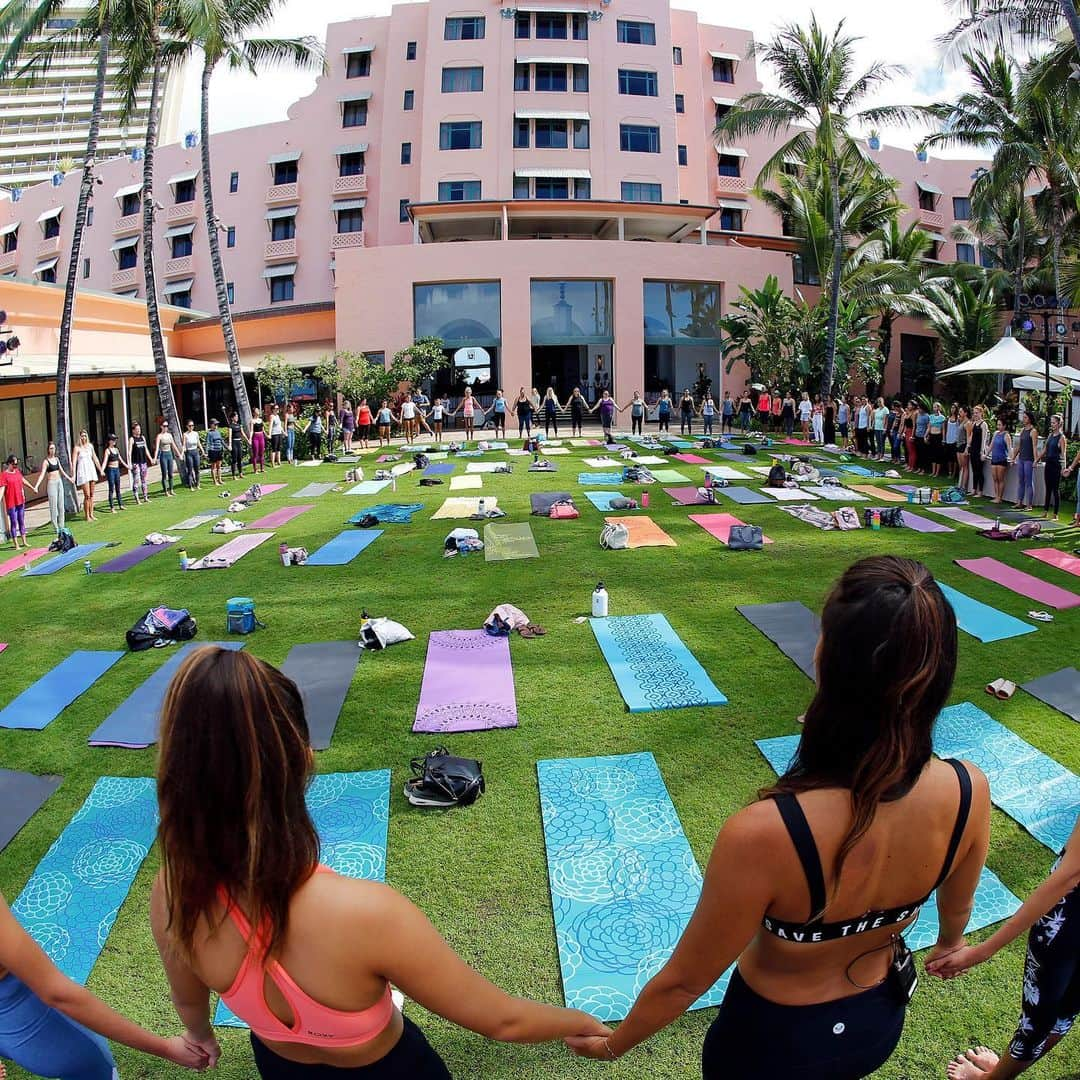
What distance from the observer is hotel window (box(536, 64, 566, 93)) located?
1658 inches

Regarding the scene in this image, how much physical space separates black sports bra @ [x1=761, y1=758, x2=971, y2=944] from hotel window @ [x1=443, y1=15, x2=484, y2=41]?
4670 centimetres

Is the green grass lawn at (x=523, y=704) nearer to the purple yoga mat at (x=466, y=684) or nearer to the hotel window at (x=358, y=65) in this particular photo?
the purple yoga mat at (x=466, y=684)

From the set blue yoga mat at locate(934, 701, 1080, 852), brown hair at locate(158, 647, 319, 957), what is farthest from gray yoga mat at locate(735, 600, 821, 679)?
brown hair at locate(158, 647, 319, 957)

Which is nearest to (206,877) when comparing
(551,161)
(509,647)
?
(509,647)

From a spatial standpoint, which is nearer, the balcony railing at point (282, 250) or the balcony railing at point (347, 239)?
the balcony railing at point (347, 239)

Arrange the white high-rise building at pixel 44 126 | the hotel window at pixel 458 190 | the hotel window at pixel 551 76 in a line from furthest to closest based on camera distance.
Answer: the white high-rise building at pixel 44 126 < the hotel window at pixel 551 76 < the hotel window at pixel 458 190

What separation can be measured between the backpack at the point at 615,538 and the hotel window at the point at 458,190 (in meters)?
31.3

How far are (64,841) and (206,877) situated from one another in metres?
5.17

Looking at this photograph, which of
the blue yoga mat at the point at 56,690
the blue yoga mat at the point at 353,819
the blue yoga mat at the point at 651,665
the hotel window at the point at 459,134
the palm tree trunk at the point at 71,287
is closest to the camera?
the blue yoga mat at the point at 353,819

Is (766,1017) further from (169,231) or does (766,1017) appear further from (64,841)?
(169,231)

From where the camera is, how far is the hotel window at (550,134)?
41.7 meters

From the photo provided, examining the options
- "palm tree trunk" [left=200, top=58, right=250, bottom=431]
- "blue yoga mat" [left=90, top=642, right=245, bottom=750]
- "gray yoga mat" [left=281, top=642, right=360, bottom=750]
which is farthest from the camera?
"palm tree trunk" [left=200, top=58, right=250, bottom=431]

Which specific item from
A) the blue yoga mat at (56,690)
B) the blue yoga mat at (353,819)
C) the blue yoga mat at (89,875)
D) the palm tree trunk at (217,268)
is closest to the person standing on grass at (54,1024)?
the blue yoga mat at (89,875)

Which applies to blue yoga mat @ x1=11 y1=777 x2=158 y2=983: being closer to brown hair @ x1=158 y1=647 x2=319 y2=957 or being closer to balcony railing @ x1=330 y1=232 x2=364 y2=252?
brown hair @ x1=158 y1=647 x2=319 y2=957
